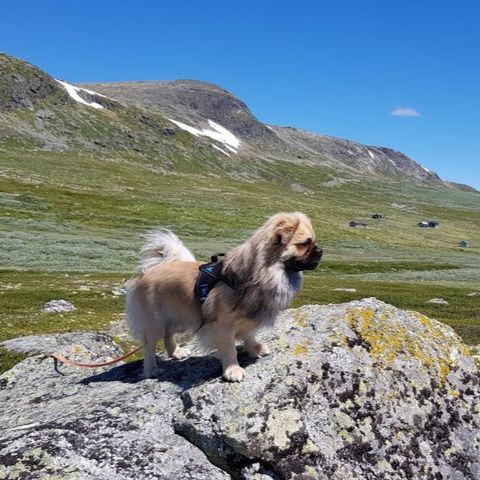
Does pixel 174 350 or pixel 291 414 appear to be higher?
pixel 291 414

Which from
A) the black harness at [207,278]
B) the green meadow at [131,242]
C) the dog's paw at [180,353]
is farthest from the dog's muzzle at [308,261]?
the green meadow at [131,242]

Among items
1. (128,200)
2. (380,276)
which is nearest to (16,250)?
(380,276)

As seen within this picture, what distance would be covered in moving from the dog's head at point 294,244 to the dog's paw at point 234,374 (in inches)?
70.9

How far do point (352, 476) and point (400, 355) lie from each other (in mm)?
2436

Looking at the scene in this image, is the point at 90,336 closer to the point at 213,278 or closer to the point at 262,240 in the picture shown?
the point at 213,278

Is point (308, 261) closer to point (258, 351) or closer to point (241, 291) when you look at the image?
point (241, 291)

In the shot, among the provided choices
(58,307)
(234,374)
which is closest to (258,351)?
(234,374)

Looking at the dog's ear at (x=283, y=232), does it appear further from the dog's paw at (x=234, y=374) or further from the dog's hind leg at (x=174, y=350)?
the dog's hind leg at (x=174, y=350)

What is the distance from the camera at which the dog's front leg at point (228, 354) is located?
8.33 m

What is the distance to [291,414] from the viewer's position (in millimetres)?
7742

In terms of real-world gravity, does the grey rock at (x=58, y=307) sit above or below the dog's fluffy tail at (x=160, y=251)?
below

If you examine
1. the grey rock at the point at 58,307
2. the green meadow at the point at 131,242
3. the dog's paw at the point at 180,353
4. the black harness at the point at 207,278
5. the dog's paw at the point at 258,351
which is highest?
the black harness at the point at 207,278

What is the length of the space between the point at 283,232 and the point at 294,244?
26cm

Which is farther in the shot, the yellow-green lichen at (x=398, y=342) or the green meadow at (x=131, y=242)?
the green meadow at (x=131, y=242)
